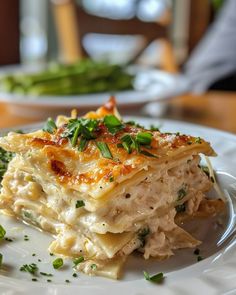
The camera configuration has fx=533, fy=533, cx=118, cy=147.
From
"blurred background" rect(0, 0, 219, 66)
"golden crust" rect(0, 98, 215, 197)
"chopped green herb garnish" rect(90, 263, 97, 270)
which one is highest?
"blurred background" rect(0, 0, 219, 66)

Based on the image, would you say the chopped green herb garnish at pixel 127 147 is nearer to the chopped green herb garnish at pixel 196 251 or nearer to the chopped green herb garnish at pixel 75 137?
the chopped green herb garnish at pixel 75 137

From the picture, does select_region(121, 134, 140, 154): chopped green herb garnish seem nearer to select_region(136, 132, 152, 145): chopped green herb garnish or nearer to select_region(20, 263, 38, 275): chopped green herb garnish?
select_region(136, 132, 152, 145): chopped green herb garnish

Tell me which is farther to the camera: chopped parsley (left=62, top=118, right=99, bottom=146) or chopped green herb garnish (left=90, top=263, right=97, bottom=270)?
chopped parsley (left=62, top=118, right=99, bottom=146)

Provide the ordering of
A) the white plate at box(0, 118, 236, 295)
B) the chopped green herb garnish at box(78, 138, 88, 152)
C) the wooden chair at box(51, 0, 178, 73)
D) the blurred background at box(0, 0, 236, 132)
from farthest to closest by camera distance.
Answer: the wooden chair at box(51, 0, 178, 73) < the blurred background at box(0, 0, 236, 132) < the chopped green herb garnish at box(78, 138, 88, 152) < the white plate at box(0, 118, 236, 295)

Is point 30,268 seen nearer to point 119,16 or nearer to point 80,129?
point 80,129

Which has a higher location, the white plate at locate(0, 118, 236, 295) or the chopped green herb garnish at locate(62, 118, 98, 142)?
the chopped green herb garnish at locate(62, 118, 98, 142)

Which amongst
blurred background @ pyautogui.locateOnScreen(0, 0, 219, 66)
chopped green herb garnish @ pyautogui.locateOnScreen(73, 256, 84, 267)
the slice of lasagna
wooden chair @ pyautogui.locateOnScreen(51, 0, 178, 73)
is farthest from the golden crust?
blurred background @ pyautogui.locateOnScreen(0, 0, 219, 66)

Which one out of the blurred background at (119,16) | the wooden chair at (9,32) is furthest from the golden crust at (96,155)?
the blurred background at (119,16)
